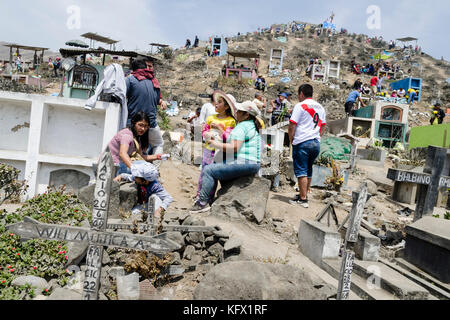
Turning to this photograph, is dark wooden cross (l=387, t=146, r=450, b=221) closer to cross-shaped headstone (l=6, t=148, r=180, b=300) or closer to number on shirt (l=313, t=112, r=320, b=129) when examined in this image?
number on shirt (l=313, t=112, r=320, b=129)

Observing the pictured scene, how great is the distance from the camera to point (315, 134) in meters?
5.67

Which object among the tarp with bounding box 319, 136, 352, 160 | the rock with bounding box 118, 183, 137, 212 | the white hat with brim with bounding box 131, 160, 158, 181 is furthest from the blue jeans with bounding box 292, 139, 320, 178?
the tarp with bounding box 319, 136, 352, 160

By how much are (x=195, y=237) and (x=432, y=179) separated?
3.88m

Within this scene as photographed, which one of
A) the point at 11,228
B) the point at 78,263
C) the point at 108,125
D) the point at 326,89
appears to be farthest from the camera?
the point at 326,89

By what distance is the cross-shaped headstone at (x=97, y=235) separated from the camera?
8.02 ft

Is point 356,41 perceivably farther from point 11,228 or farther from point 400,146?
point 11,228

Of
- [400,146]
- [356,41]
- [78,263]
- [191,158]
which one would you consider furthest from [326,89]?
[356,41]

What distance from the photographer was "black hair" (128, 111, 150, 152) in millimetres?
4863

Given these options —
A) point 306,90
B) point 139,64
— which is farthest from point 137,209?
point 306,90

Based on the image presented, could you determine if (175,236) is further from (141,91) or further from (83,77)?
(83,77)
